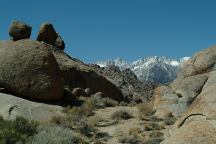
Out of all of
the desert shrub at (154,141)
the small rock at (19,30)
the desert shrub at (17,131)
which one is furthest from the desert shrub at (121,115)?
the small rock at (19,30)

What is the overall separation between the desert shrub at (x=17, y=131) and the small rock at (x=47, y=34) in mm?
17763

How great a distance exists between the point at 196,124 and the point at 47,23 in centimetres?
3014

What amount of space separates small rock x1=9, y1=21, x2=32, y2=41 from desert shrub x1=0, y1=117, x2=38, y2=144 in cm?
1041

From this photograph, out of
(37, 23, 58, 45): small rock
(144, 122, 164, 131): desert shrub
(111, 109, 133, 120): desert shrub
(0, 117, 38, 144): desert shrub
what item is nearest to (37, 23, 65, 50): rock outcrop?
(37, 23, 58, 45): small rock

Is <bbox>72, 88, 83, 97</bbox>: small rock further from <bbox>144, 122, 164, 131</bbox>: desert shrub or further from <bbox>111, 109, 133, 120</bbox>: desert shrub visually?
<bbox>144, 122, 164, 131</bbox>: desert shrub

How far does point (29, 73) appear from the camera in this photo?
2448 centimetres

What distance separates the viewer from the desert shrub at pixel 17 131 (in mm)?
16047

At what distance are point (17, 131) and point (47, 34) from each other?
19861 millimetres

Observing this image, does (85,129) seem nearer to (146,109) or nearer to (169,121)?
(169,121)

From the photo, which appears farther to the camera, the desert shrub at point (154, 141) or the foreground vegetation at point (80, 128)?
the desert shrub at point (154, 141)

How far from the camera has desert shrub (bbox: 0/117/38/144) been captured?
16.0 meters

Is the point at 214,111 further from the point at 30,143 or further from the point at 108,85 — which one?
the point at 108,85

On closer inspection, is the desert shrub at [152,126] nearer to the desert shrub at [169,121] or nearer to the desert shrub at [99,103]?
the desert shrub at [169,121]

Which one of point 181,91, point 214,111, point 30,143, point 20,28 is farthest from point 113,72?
point 214,111
